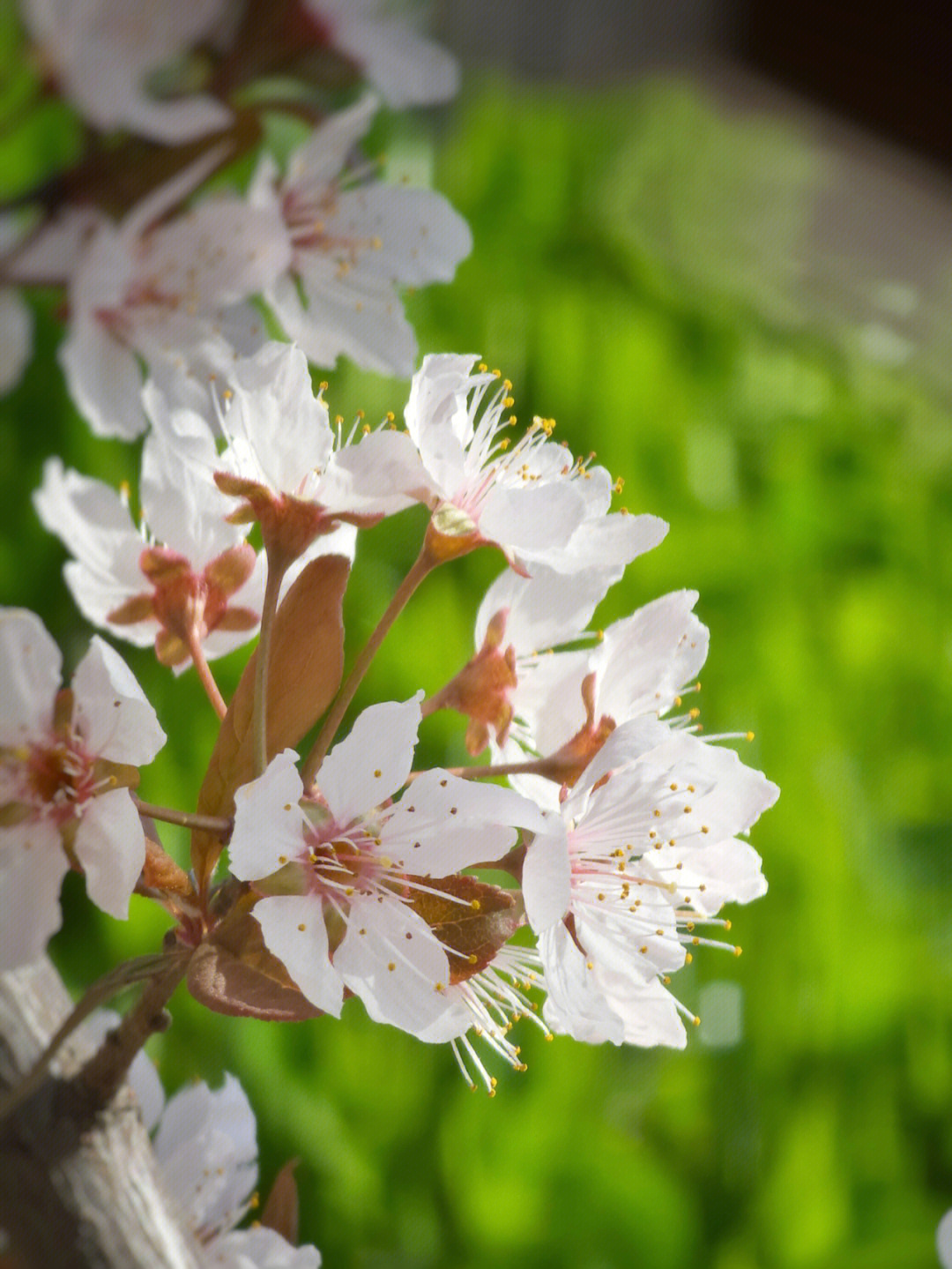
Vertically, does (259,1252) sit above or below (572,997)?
below

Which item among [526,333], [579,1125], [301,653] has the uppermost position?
[301,653]

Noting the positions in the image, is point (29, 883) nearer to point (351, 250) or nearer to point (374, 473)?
point (374, 473)

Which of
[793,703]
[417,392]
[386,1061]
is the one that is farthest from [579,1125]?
[417,392]

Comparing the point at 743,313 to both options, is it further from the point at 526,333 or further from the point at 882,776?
the point at 882,776

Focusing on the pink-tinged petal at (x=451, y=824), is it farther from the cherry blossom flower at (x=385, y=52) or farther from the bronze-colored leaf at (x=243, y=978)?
the cherry blossom flower at (x=385, y=52)

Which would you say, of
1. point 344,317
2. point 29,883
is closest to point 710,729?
point 344,317

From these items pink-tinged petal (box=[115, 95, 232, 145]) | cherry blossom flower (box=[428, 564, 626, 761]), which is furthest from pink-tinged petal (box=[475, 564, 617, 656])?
pink-tinged petal (box=[115, 95, 232, 145])
